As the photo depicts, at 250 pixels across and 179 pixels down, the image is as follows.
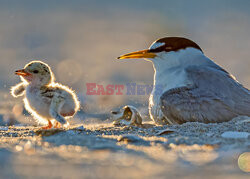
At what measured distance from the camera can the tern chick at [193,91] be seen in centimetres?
418

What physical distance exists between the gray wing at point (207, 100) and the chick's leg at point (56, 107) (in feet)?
4.53

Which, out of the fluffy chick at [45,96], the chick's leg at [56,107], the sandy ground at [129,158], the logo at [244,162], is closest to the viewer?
the sandy ground at [129,158]

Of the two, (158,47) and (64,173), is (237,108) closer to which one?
(158,47)

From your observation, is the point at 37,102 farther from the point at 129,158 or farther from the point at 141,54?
the point at 129,158

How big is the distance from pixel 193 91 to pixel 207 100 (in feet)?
0.70

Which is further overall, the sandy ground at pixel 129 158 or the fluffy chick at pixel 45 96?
the fluffy chick at pixel 45 96

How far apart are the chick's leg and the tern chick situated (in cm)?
126

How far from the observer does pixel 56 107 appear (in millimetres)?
4637

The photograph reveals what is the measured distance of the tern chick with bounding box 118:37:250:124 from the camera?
13.7 ft

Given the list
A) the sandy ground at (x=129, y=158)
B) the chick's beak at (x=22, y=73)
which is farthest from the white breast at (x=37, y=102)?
the sandy ground at (x=129, y=158)

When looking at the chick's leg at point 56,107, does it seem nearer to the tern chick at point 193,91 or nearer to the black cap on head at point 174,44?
the tern chick at point 193,91

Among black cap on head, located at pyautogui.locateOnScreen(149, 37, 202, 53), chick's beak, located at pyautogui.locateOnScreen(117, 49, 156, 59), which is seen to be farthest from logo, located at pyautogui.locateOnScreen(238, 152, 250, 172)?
chick's beak, located at pyautogui.locateOnScreen(117, 49, 156, 59)

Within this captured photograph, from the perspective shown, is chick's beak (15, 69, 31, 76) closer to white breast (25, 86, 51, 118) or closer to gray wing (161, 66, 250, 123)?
white breast (25, 86, 51, 118)

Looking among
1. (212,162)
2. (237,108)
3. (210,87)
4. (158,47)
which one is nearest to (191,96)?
(210,87)
